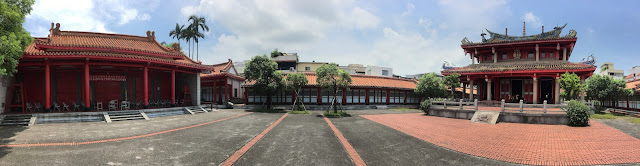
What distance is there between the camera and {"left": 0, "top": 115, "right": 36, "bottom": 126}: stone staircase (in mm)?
11906

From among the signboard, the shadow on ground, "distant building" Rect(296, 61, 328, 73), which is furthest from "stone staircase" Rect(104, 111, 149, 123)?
"distant building" Rect(296, 61, 328, 73)

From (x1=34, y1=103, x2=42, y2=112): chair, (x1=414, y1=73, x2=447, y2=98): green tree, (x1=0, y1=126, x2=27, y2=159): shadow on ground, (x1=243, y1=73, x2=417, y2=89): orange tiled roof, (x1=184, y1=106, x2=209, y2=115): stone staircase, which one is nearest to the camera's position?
(x1=0, y1=126, x2=27, y2=159): shadow on ground

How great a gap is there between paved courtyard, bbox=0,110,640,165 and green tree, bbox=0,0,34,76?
3172mm

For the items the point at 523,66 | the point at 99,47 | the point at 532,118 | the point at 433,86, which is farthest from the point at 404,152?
the point at 433,86

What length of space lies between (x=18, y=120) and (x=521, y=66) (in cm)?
3395

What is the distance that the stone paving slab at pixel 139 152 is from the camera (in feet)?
20.5

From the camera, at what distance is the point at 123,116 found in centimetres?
1428

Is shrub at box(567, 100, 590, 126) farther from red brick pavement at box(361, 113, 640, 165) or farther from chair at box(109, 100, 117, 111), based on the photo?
chair at box(109, 100, 117, 111)

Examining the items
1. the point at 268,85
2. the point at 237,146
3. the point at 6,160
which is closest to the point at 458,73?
the point at 268,85

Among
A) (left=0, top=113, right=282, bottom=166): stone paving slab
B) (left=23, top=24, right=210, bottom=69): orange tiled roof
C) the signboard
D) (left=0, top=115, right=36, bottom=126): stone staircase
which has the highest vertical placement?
(left=23, top=24, right=210, bottom=69): orange tiled roof

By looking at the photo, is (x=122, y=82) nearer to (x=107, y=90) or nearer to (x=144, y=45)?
(x=107, y=90)

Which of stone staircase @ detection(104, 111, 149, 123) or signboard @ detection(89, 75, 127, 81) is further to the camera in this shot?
signboard @ detection(89, 75, 127, 81)

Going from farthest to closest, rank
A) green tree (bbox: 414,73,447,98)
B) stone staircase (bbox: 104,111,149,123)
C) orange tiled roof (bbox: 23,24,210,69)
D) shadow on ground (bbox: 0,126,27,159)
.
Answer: green tree (bbox: 414,73,447,98)
orange tiled roof (bbox: 23,24,210,69)
stone staircase (bbox: 104,111,149,123)
shadow on ground (bbox: 0,126,27,159)

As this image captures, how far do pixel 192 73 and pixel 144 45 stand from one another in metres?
4.17
